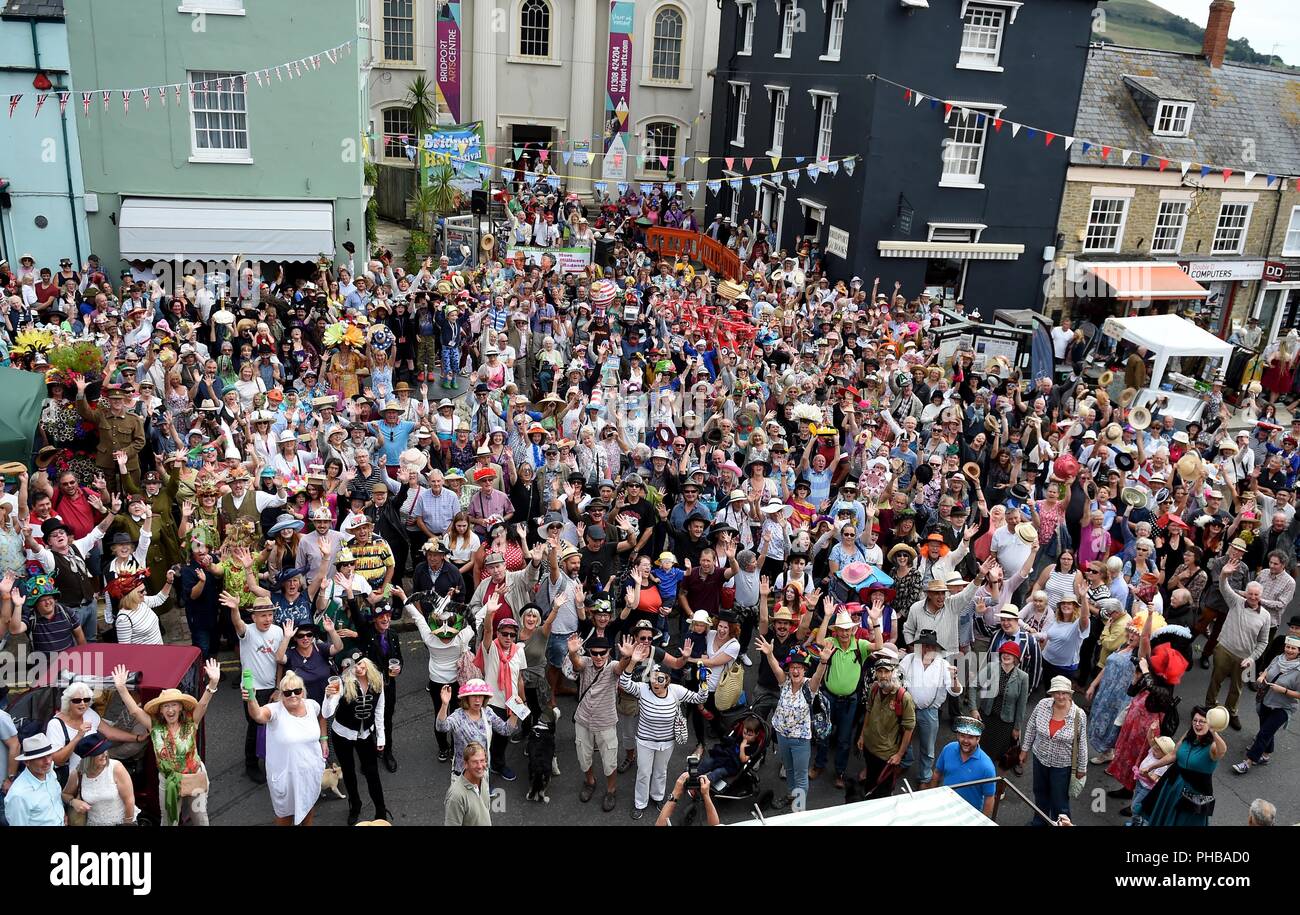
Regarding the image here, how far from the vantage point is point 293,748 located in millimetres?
6422

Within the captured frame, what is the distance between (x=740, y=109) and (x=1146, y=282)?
12.8 meters

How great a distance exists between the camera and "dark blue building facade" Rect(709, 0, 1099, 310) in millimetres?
21328

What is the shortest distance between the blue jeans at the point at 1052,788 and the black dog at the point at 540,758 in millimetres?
3682

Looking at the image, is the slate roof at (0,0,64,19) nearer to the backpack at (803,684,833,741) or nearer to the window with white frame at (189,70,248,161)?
the window with white frame at (189,70,248,161)

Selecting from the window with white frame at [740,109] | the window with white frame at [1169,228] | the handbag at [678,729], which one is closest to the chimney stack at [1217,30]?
the window with white frame at [1169,228]

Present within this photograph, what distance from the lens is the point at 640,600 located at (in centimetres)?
851

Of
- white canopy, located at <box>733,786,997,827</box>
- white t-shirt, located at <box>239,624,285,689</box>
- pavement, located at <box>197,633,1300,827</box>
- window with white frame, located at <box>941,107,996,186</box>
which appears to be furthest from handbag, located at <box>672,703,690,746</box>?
window with white frame, located at <box>941,107,996,186</box>

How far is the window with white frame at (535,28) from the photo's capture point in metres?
31.0

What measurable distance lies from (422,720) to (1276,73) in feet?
91.8

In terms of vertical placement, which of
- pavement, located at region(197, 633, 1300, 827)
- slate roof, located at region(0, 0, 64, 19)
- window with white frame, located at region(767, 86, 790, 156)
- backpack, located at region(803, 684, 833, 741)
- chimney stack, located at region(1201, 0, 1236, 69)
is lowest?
pavement, located at region(197, 633, 1300, 827)

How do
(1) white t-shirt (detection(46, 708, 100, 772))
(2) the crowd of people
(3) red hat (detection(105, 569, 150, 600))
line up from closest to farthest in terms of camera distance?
(1) white t-shirt (detection(46, 708, 100, 772)) → (2) the crowd of people → (3) red hat (detection(105, 569, 150, 600))

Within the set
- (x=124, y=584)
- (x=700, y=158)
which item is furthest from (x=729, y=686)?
(x=700, y=158)

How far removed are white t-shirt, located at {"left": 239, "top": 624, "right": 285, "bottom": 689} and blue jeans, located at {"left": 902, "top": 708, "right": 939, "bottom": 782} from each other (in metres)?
4.92
